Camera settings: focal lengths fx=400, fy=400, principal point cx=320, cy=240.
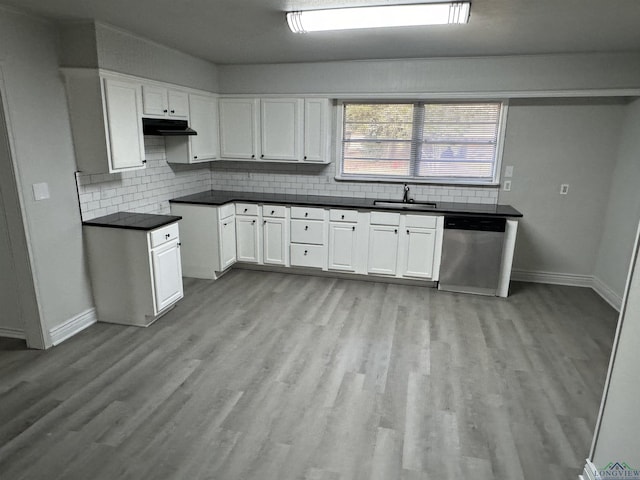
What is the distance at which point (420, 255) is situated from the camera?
14.7 feet

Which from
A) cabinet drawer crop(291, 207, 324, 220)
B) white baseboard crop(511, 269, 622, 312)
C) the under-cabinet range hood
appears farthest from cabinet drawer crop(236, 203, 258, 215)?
white baseboard crop(511, 269, 622, 312)

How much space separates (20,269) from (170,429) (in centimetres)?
184

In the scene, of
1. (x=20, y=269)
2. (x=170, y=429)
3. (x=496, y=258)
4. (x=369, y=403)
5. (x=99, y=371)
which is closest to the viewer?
(x=170, y=429)

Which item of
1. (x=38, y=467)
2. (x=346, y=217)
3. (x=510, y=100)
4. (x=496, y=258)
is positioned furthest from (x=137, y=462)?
(x=510, y=100)

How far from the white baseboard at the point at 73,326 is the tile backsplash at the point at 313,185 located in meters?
2.46

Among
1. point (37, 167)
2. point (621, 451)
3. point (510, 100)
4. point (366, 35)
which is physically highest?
point (366, 35)

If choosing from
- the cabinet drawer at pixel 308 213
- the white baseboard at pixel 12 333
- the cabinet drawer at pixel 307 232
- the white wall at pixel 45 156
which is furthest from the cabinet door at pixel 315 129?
the white baseboard at pixel 12 333

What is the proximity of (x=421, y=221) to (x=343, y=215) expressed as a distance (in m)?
0.88

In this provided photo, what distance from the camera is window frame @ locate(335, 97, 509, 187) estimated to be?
4.50m

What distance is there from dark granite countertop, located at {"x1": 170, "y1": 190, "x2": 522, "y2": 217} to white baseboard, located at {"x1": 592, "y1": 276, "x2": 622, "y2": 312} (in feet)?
4.03

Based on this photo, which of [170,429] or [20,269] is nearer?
[170,429]

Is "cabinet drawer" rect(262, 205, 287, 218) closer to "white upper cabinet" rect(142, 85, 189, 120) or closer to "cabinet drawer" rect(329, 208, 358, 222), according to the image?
"cabinet drawer" rect(329, 208, 358, 222)

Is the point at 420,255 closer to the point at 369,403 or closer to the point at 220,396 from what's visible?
the point at 369,403

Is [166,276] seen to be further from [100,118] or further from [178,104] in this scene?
[178,104]
